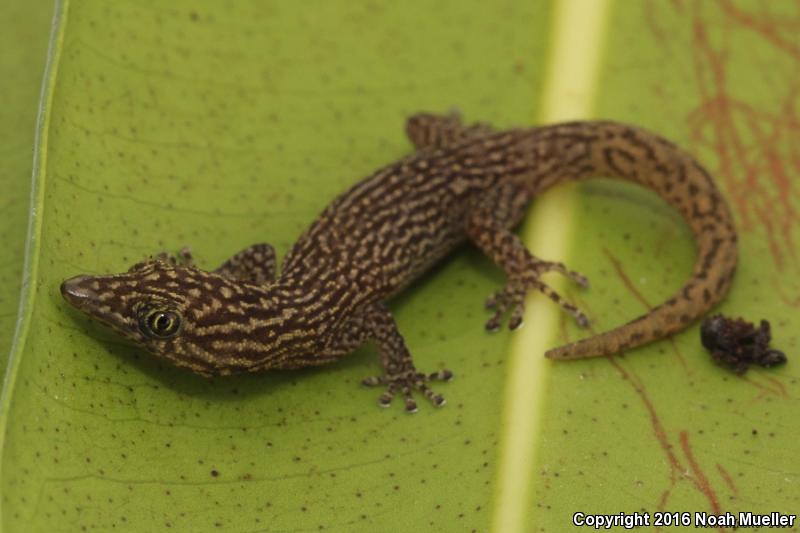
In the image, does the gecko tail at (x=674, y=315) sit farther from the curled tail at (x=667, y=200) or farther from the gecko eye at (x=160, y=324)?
the gecko eye at (x=160, y=324)

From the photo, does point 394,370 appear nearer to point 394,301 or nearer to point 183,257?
point 394,301

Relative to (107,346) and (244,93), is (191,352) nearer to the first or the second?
(107,346)

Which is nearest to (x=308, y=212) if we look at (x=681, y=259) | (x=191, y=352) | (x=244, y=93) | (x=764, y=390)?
(x=244, y=93)

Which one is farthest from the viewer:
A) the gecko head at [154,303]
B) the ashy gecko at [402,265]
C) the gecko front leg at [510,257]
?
the gecko front leg at [510,257]

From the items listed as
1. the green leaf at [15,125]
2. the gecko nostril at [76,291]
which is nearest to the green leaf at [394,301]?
the gecko nostril at [76,291]

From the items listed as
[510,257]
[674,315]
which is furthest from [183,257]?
[674,315]

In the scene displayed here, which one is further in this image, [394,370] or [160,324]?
[394,370]

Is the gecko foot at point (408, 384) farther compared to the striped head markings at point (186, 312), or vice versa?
the gecko foot at point (408, 384)
